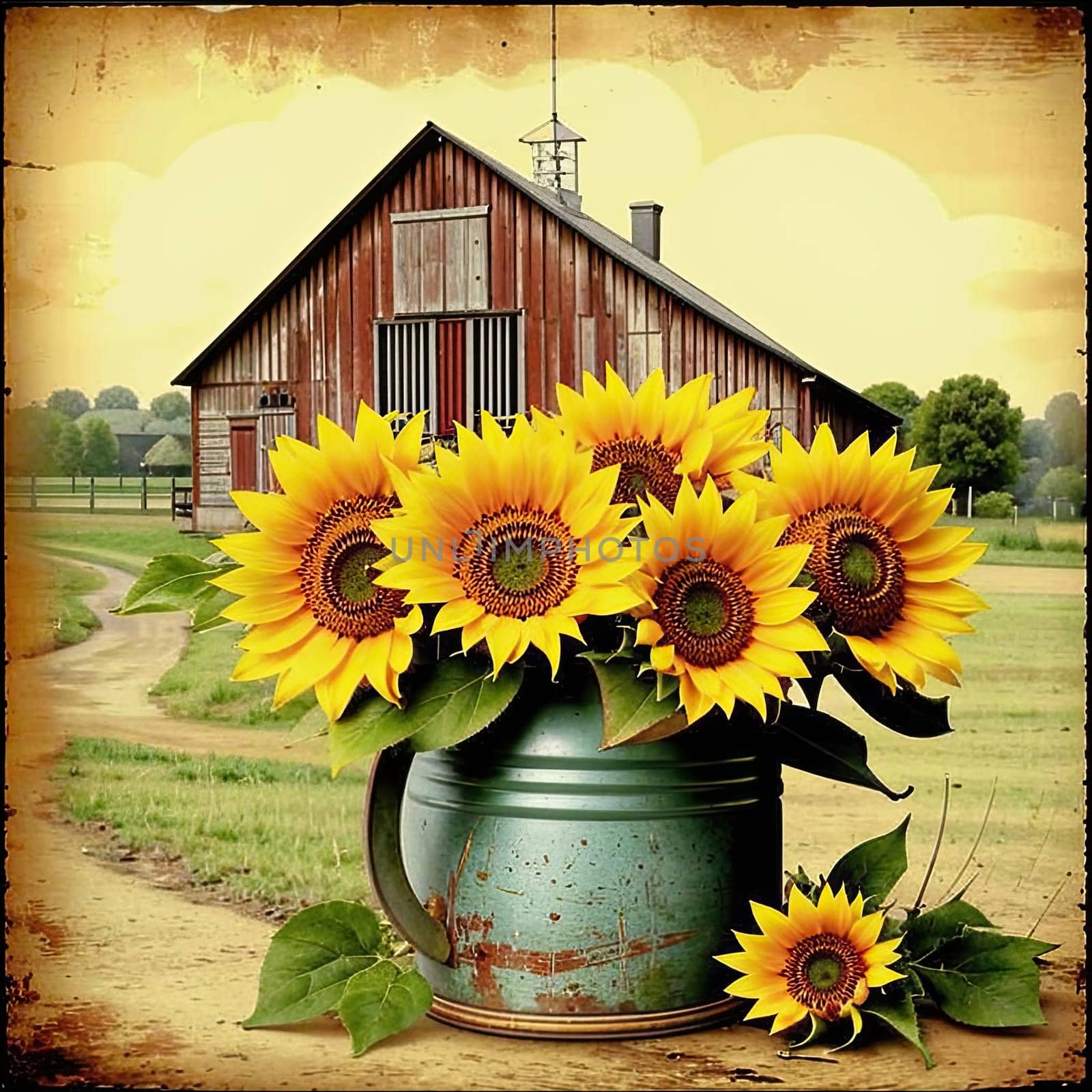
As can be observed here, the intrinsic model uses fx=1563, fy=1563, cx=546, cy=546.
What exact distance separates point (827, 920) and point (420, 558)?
0.40 m

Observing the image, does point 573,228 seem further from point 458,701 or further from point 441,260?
point 458,701

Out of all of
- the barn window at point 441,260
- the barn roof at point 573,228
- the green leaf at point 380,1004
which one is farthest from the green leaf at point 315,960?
the barn window at point 441,260

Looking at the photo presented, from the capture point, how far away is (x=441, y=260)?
3617 millimetres

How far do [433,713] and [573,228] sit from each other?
7.94 feet

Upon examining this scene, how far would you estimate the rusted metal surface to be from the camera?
3.69 feet

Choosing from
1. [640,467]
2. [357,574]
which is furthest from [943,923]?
[357,574]

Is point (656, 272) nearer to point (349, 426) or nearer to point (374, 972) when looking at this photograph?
point (349, 426)

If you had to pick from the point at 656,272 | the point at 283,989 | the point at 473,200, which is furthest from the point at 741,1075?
the point at 473,200

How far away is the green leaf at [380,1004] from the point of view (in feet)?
3.64

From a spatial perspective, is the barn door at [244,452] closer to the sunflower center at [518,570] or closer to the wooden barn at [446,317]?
the wooden barn at [446,317]

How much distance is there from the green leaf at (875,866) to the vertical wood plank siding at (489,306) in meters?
1.87

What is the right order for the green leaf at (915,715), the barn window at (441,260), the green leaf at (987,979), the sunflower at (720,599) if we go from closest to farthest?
1. the sunflower at (720,599)
2. the green leaf at (987,979)
3. the green leaf at (915,715)
4. the barn window at (441,260)

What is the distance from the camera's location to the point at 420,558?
3.54 ft

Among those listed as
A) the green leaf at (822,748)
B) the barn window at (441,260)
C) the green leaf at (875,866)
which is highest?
the barn window at (441,260)
